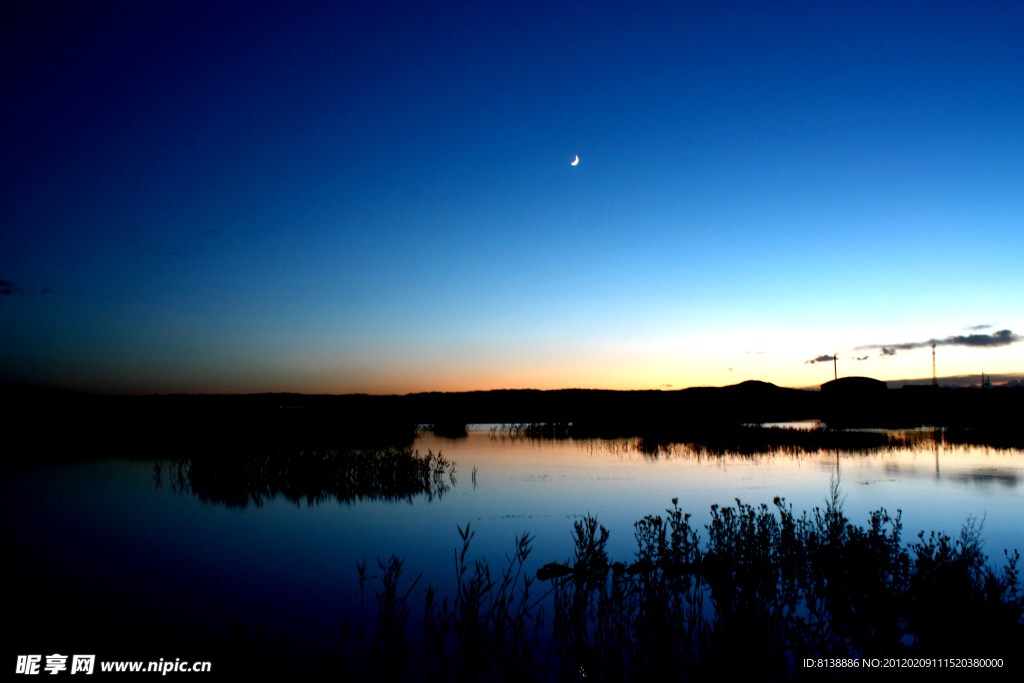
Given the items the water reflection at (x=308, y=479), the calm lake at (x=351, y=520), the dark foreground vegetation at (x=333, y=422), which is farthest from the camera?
the dark foreground vegetation at (x=333, y=422)

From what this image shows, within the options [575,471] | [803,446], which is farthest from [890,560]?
[803,446]

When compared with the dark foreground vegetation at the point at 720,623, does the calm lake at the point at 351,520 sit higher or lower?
lower

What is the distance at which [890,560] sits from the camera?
858 centimetres

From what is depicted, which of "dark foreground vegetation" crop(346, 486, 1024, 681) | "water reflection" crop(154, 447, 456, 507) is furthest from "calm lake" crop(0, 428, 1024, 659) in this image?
"dark foreground vegetation" crop(346, 486, 1024, 681)

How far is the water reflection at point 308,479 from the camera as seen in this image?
1755 centimetres

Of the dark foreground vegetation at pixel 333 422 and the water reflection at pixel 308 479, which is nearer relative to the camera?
the water reflection at pixel 308 479

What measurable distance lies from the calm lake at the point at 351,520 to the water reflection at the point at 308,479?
1.69 feet

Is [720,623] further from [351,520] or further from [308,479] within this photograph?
[308,479]

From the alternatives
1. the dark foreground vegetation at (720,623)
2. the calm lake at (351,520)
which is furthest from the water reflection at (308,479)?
the dark foreground vegetation at (720,623)

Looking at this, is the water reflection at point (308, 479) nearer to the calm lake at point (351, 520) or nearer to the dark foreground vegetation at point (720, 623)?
the calm lake at point (351, 520)

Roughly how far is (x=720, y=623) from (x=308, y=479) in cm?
1621

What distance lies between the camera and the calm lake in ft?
29.8

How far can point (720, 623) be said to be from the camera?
5.77 m

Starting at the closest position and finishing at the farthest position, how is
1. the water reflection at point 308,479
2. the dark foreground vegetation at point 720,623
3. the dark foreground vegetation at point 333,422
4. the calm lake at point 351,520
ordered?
the dark foreground vegetation at point 720,623 → the calm lake at point 351,520 → the water reflection at point 308,479 → the dark foreground vegetation at point 333,422
